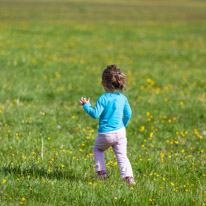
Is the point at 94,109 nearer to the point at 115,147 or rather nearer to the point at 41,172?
the point at 115,147

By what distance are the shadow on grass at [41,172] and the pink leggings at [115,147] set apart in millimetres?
383

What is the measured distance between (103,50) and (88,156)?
42.6 feet

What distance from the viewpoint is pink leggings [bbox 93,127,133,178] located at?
14.0 ft

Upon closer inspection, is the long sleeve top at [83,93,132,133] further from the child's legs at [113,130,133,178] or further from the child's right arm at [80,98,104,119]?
the child's legs at [113,130,133,178]

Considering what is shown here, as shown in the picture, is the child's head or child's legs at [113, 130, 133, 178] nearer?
the child's head

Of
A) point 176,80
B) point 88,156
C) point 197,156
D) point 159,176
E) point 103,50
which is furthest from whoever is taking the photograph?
point 103,50

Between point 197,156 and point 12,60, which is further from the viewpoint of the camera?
point 12,60

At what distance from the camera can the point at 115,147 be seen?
14.4ft

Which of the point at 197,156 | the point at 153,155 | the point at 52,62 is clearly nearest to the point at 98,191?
the point at 153,155

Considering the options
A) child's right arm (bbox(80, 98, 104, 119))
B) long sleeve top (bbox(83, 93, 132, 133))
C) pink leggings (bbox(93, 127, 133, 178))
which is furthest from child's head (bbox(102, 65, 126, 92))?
pink leggings (bbox(93, 127, 133, 178))

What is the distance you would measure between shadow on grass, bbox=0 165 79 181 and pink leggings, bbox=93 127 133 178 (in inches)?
15.1

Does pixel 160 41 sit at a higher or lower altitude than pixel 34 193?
higher

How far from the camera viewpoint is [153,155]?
547 centimetres

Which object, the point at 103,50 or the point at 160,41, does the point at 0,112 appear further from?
the point at 160,41
